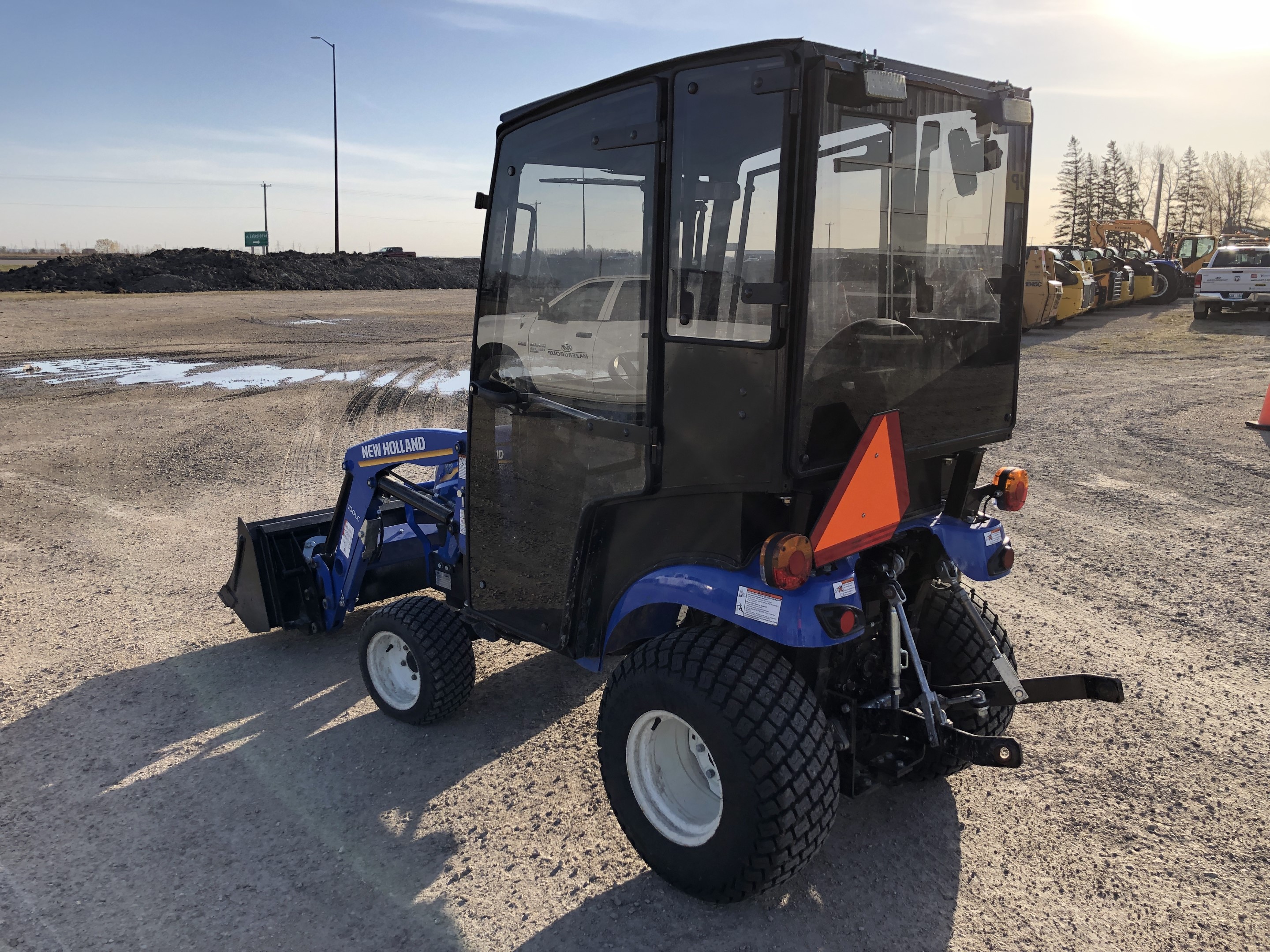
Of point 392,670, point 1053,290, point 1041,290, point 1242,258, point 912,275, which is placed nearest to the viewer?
point 912,275

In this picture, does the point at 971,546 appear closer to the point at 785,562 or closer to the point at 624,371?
the point at 785,562

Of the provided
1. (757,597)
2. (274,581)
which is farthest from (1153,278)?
(757,597)

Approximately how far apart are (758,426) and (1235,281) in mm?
23378

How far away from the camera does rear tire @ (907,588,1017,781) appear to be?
11.6 feet

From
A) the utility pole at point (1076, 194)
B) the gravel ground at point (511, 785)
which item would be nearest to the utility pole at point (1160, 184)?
the utility pole at point (1076, 194)

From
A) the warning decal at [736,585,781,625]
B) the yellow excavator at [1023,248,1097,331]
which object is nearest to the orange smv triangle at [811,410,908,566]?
the warning decal at [736,585,781,625]

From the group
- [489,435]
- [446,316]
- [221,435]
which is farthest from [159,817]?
[446,316]

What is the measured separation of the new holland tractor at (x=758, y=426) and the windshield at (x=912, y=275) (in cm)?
1

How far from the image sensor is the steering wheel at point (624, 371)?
3039 mm

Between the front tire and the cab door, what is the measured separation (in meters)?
0.53

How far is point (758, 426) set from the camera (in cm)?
268

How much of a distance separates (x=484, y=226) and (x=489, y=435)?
822 mm

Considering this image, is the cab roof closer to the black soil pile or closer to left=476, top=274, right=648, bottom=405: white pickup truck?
left=476, top=274, right=648, bottom=405: white pickup truck

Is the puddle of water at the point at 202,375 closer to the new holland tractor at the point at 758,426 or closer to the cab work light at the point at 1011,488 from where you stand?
the new holland tractor at the point at 758,426
